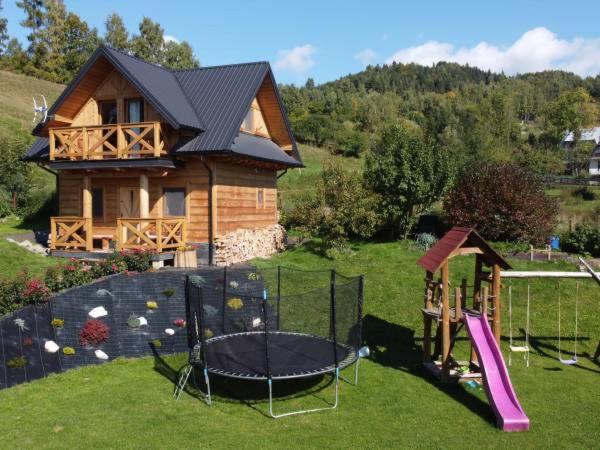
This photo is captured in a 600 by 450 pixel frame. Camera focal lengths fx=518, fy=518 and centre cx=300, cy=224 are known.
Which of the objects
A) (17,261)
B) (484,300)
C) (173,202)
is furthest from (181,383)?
(173,202)

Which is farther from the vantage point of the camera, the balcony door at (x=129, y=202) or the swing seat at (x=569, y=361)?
the balcony door at (x=129, y=202)

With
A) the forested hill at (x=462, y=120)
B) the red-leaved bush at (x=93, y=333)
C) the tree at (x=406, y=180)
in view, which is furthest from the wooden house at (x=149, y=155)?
the forested hill at (x=462, y=120)

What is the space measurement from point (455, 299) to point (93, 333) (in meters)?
7.36

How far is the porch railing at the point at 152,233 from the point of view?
1578 cm

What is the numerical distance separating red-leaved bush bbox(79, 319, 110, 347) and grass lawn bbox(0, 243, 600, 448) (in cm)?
62

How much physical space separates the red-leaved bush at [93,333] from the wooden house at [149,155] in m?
5.03

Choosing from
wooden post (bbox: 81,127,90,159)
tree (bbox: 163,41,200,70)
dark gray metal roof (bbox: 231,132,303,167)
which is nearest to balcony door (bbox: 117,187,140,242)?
wooden post (bbox: 81,127,90,159)

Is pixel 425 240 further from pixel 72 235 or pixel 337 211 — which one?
pixel 72 235

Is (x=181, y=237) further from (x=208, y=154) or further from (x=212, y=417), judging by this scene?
(x=212, y=417)

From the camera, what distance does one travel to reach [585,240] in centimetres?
1705

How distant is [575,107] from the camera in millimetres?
70625

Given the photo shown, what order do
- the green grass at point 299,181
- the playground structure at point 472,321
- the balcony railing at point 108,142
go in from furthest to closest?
1. the green grass at point 299,181
2. the balcony railing at point 108,142
3. the playground structure at point 472,321

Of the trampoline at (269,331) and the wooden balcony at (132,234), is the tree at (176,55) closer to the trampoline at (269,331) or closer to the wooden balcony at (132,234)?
the wooden balcony at (132,234)

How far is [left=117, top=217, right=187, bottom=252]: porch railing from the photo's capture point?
15781 mm
